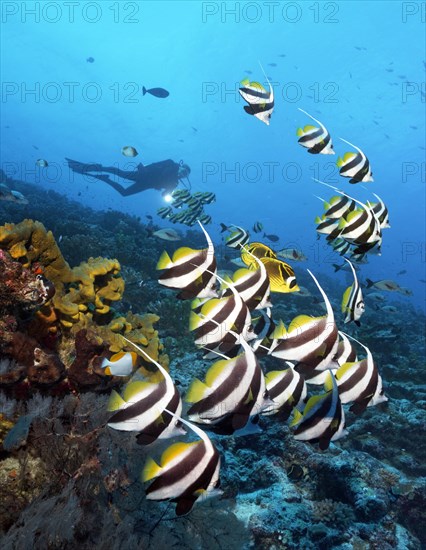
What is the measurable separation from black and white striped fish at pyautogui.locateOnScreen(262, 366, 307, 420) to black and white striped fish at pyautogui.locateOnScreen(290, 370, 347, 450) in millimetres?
304

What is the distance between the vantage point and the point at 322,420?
2.43 m

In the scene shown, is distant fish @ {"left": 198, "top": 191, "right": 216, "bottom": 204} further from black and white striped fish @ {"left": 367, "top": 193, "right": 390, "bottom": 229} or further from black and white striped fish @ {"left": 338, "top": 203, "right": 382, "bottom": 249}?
black and white striped fish @ {"left": 338, "top": 203, "right": 382, "bottom": 249}

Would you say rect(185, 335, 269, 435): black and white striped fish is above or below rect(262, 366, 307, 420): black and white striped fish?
above

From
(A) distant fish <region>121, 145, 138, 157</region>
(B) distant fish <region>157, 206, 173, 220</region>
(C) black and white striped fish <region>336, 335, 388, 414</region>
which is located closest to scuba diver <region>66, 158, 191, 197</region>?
(A) distant fish <region>121, 145, 138, 157</region>

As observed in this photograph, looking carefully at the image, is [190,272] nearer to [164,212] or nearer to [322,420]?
[322,420]

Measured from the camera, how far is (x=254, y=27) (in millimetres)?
63250

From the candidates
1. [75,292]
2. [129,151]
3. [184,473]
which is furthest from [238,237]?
[129,151]

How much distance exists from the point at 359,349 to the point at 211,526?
852 centimetres

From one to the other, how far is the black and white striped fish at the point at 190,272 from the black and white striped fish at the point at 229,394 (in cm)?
75

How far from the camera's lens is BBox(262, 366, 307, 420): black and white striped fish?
2781mm

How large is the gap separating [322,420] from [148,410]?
3.89 ft

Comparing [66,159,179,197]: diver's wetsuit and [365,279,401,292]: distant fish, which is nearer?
[365,279,401,292]: distant fish

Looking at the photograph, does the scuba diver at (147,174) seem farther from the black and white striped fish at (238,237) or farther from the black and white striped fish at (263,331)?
the black and white striped fish at (263,331)

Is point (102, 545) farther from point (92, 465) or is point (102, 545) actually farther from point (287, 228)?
point (287, 228)
